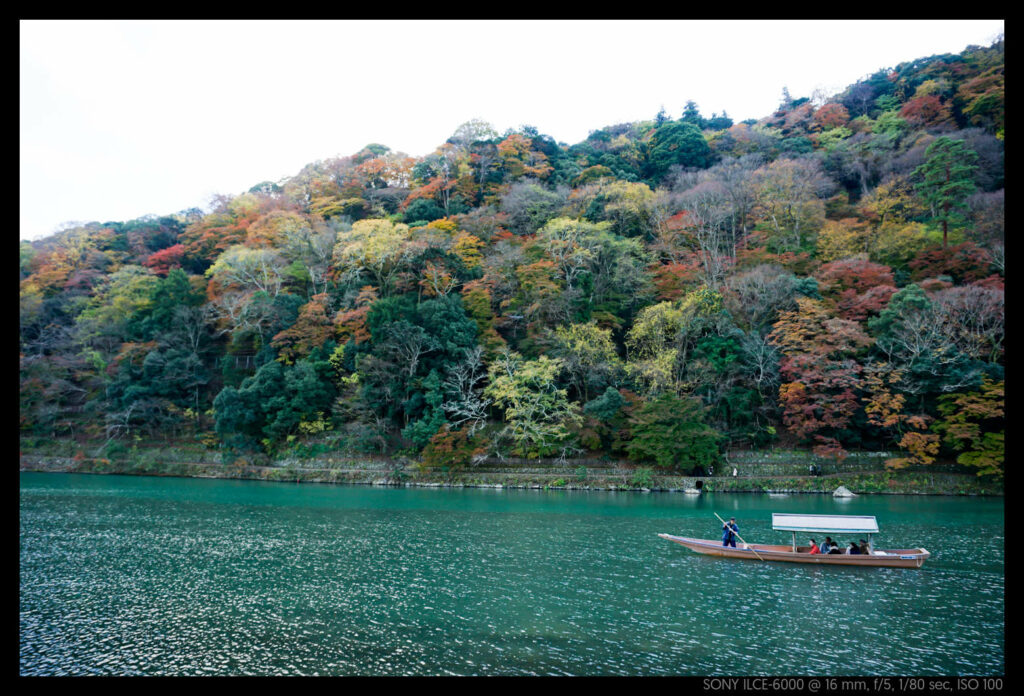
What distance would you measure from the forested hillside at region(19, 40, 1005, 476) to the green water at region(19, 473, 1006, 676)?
826 cm

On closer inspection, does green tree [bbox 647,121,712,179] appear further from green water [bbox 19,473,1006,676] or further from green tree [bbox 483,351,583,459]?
green water [bbox 19,473,1006,676]

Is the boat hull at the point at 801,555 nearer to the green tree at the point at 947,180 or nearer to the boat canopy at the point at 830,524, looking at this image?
the boat canopy at the point at 830,524

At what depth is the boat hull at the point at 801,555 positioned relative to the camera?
15.4 meters

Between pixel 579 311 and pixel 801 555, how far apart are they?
23591 millimetres

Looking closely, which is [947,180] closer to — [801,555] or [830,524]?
[830,524]

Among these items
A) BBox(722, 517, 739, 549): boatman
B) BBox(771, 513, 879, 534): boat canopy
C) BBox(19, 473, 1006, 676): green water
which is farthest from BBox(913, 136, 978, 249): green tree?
BBox(722, 517, 739, 549): boatman

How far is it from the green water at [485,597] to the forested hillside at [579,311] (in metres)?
8.26

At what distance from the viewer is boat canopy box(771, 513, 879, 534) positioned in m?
15.6

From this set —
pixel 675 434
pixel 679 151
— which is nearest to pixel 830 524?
pixel 675 434

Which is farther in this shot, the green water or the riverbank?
the riverbank

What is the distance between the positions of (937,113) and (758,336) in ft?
117

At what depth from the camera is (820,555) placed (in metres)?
16.0
